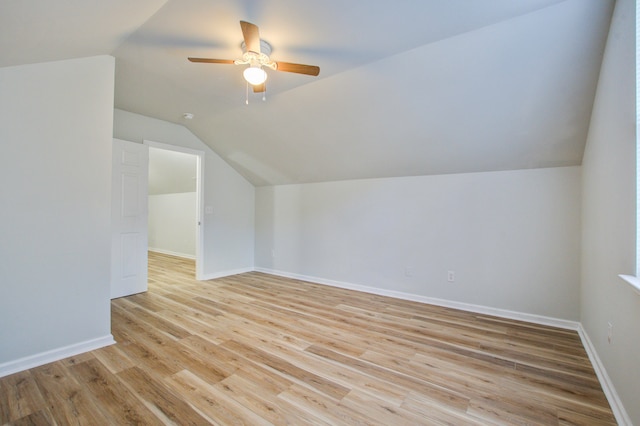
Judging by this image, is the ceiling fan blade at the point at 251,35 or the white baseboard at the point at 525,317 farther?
the ceiling fan blade at the point at 251,35

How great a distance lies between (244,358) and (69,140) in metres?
2.25

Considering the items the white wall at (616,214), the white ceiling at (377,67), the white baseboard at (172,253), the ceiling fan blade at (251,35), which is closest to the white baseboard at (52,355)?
the white ceiling at (377,67)

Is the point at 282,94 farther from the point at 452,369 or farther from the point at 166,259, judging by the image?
the point at 166,259

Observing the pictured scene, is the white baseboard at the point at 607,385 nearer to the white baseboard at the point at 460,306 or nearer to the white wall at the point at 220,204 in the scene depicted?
the white baseboard at the point at 460,306

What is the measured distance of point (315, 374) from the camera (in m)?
2.03

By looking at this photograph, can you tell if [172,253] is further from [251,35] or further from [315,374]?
[251,35]

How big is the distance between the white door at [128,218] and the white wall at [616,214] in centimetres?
486

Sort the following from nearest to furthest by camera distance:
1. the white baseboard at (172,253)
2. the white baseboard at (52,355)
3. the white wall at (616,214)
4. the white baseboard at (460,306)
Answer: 1. the white wall at (616,214)
2. the white baseboard at (52,355)
3. the white baseboard at (460,306)
4. the white baseboard at (172,253)

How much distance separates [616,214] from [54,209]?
3.92 m

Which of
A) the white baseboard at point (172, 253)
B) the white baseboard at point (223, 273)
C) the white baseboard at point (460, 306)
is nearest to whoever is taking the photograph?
the white baseboard at point (460, 306)

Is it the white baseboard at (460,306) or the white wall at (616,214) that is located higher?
the white wall at (616,214)

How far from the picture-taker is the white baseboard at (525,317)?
64.9 inches

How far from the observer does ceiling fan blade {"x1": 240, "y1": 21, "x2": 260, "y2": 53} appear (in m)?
1.78

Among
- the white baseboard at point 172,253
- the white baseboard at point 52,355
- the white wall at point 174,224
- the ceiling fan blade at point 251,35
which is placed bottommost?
the white baseboard at point 52,355
